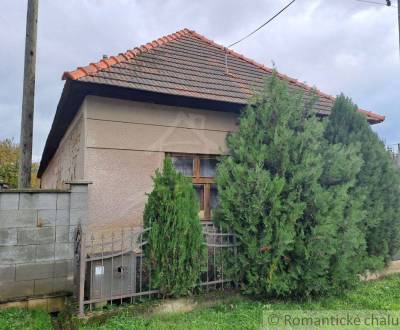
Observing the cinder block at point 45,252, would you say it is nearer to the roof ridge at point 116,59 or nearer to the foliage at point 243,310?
the foliage at point 243,310

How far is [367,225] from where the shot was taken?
17.8ft

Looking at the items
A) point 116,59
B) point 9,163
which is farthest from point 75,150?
point 9,163

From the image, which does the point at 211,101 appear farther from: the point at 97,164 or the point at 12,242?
the point at 12,242

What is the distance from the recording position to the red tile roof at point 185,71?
4.99 meters

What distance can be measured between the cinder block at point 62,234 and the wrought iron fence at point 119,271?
0.35m

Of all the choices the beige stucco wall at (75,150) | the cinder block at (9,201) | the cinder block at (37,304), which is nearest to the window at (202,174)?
the beige stucco wall at (75,150)

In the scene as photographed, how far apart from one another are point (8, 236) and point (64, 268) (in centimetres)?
85

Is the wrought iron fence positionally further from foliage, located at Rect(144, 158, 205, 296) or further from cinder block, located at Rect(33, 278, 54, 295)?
cinder block, located at Rect(33, 278, 54, 295)

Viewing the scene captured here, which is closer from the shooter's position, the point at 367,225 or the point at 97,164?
the point at 97,164

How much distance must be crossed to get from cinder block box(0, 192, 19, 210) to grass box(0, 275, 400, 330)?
1.30m

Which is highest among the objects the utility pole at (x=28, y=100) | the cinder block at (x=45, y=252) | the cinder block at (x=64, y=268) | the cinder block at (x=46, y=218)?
the utility pole at (x=28, y=100)

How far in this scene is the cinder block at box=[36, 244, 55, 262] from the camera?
13.3 feet

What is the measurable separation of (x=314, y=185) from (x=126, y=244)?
3113mm

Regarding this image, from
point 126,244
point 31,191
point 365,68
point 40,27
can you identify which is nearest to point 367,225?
point 126,244
